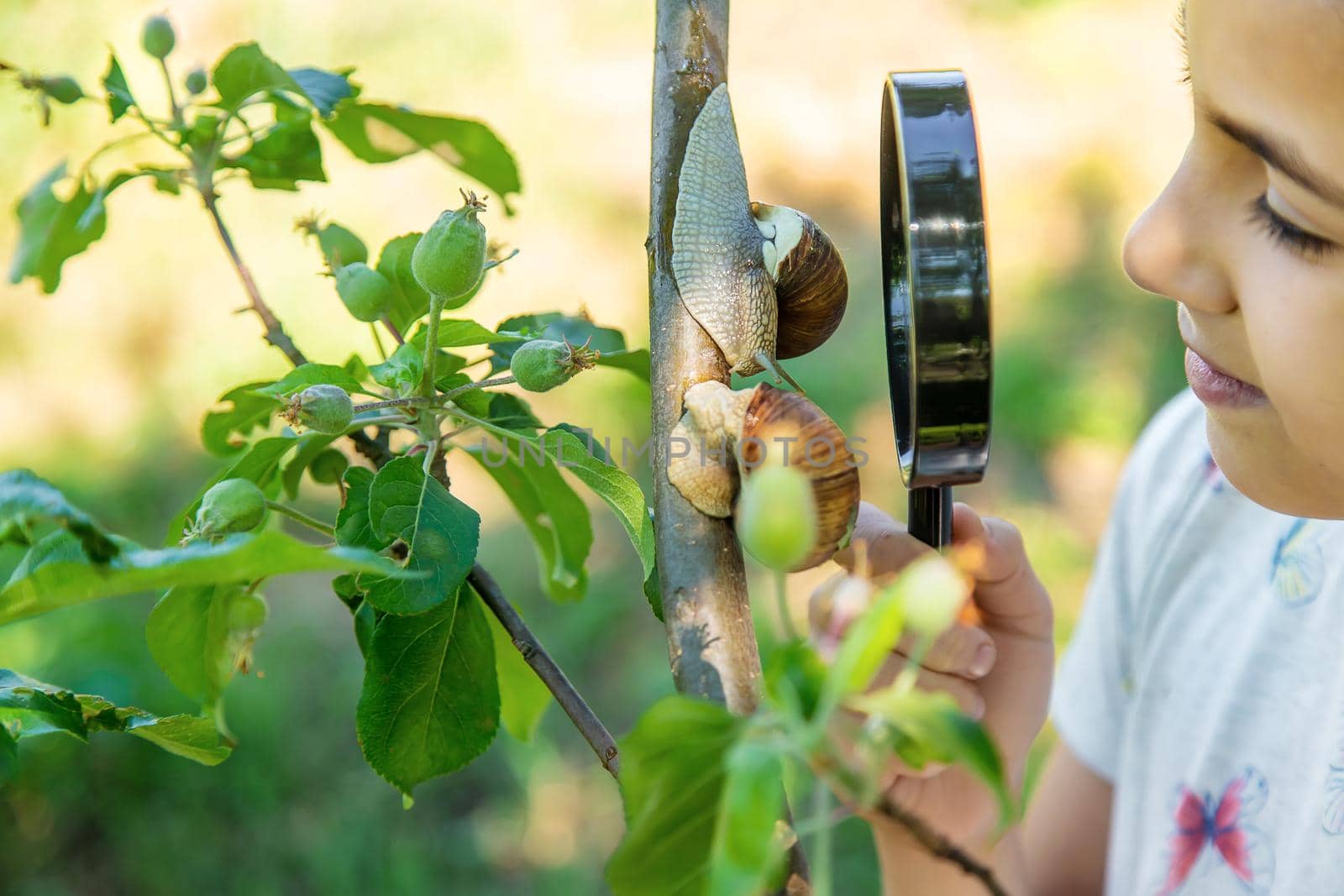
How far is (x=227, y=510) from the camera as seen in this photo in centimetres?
52

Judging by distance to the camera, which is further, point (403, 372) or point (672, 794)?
point (403, 372)

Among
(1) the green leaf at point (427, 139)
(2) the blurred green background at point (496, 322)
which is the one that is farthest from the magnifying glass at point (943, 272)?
(2) the blurred green background at point (496, 322)

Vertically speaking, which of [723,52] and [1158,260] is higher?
[723,52]

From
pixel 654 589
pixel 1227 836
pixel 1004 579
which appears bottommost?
pixel 1227 836

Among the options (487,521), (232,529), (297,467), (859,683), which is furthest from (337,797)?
(859,683)

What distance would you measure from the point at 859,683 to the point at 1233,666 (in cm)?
79

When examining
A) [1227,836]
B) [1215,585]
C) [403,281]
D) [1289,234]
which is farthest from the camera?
[1215,585]

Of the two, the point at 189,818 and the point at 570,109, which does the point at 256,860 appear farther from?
the point at 570,109

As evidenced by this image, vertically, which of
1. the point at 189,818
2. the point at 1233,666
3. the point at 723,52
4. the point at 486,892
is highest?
the point at 723,52

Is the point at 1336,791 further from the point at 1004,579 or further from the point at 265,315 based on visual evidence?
the point at 265,315

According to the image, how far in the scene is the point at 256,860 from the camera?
1605 millimetres

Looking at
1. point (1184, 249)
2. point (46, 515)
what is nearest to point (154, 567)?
point (46, 515)

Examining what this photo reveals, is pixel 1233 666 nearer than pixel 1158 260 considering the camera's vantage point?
No

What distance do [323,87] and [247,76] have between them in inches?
1.6
